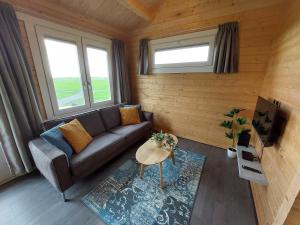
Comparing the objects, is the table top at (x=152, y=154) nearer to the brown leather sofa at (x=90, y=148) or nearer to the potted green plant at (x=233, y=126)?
the brown leather sofa at (x=90, y=148)

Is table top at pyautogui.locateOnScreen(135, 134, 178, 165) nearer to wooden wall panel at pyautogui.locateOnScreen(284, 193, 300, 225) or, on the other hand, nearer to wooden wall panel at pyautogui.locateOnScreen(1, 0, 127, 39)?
wooden wall panel at pyautogui.locateOnScreen(284, 193, 300, 225)

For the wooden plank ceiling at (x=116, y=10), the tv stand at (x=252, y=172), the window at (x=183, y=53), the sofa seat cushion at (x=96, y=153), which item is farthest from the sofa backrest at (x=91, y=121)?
the tv stand at (x=252, y=172)

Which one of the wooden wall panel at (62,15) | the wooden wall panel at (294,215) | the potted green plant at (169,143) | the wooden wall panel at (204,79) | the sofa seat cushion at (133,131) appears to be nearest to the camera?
the wooden wall panel at (294,215)

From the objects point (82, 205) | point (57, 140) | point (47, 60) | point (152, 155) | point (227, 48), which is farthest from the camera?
point (227, 48)

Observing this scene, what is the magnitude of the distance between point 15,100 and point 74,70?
1.06 metres

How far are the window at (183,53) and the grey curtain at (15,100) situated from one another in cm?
230

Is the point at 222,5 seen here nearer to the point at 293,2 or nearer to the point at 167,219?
the point at 293,2

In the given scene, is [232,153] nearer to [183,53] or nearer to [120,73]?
[183,53]

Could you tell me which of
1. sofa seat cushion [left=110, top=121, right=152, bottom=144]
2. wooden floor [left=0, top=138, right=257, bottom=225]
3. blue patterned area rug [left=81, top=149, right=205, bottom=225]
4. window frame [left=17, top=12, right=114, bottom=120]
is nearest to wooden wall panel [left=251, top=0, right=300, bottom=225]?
wooden floor [left=0, top=138, right=257, bottom=225]

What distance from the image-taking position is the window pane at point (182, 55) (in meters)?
2.59

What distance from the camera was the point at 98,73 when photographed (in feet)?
9.73

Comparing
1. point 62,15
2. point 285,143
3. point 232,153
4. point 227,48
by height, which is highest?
point 62,15

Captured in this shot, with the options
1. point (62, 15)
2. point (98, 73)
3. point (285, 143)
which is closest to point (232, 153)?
point (285, 143)

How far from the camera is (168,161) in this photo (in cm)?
228
